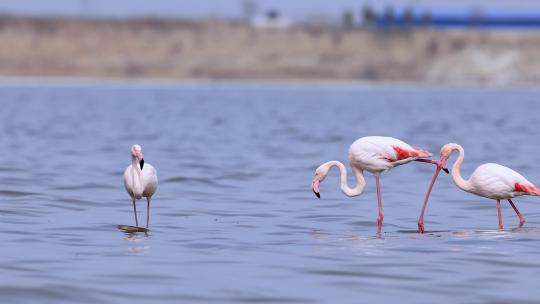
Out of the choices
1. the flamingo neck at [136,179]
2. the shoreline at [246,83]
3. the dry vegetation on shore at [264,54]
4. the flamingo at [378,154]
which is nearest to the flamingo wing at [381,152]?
the flamingo at [378,154]

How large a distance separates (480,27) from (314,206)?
427 ft

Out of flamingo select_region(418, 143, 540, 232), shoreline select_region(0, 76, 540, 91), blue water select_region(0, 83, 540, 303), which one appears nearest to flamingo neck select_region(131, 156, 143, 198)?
blue water select_region(0, 83, 540, 303)

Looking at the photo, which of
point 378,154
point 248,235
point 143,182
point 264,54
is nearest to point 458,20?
point 264,54

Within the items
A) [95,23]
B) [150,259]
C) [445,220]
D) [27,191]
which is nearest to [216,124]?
[27,191]

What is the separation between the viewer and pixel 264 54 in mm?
132125

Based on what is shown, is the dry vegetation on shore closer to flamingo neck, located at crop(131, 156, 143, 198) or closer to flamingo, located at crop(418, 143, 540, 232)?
flamingo neck, located at crop(131, 156, 143, 198)

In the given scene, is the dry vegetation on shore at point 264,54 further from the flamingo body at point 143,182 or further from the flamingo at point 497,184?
the flamingo at point 497,184

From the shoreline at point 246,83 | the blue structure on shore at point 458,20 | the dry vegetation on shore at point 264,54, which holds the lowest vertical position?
the shoreline at point 246,83

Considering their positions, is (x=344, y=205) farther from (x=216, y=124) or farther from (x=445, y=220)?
(x=216, y=124)

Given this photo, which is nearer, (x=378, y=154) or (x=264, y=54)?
(x=378, y=154)

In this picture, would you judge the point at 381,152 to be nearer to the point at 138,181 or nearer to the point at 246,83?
the point at 138,181

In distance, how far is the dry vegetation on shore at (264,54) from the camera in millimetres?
129125

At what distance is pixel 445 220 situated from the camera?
14.9 m

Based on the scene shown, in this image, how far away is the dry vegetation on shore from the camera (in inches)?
5084
